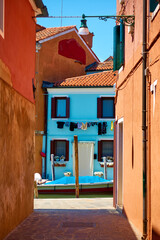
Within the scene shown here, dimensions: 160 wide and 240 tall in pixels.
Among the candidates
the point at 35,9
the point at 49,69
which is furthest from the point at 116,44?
the point at 49,69

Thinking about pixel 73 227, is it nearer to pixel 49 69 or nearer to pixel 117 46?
pixel 117 46

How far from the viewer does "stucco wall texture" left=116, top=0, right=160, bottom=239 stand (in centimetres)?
664

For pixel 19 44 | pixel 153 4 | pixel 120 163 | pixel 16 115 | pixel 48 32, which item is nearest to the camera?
pixel 153 4

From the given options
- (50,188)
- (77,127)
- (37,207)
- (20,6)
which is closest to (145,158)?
(20,6)

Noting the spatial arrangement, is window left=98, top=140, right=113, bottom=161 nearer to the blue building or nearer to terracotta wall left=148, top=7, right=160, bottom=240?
the blue building

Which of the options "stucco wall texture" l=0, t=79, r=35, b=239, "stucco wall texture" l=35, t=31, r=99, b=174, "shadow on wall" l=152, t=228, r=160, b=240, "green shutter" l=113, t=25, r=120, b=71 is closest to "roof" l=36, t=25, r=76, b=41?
"stucco wall texture" l=35, t=31, r=99, b=174

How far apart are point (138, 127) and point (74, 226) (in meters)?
2.79

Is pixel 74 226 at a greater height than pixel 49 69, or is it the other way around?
pixel 49 69

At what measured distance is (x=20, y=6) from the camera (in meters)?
9.40

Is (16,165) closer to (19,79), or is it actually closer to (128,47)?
(19,79)

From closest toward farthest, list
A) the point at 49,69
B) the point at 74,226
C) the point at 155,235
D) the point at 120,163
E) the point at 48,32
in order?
the point at 155,235 < the point at 74,226 < the point at 120,163 < the point at 49,69 < the point at 48,32

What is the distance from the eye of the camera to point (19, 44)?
931 centimetres

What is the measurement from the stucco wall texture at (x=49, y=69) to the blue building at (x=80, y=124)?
0.45 meters

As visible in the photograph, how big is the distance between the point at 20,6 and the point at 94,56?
21.4m
